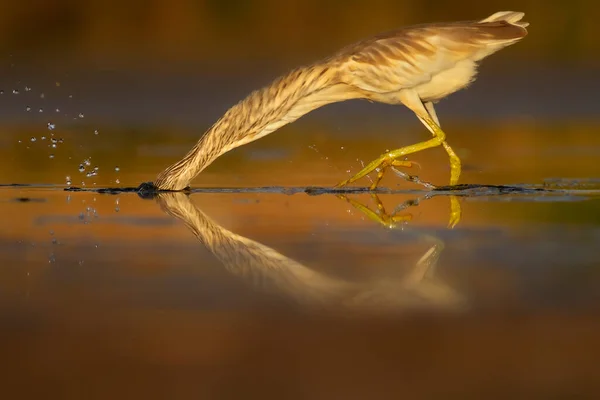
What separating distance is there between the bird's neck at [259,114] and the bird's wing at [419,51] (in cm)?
25

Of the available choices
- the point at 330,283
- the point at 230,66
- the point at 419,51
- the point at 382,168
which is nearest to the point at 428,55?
the point at 419,51

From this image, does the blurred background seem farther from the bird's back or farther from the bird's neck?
the bird's back

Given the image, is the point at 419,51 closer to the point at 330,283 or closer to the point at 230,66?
the point at 330,283

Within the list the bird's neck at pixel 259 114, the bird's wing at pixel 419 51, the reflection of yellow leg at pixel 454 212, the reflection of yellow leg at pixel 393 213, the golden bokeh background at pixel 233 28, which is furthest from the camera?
the golden bokeh background at pixel 233 28

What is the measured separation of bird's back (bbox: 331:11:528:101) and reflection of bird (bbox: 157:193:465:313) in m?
2.51

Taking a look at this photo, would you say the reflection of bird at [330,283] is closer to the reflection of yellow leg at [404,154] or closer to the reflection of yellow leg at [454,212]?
the reflection of yellow leg at [454,212]

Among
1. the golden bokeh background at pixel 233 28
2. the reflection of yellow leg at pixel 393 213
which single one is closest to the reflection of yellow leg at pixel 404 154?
the reflection of yellow leg at pixel 393 213

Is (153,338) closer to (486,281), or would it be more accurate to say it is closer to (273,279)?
(273,279)

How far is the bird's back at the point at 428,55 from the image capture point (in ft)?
29.1

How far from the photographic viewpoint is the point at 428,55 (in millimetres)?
8984

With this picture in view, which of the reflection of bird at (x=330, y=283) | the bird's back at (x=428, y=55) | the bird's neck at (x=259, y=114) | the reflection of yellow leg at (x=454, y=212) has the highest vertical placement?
the bird's back at (x=428, y=55)

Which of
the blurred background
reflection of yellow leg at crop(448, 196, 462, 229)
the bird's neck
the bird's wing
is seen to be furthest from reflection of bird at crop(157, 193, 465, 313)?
the blurred background

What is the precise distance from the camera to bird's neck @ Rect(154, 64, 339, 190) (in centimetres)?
935

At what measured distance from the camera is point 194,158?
376 inches
